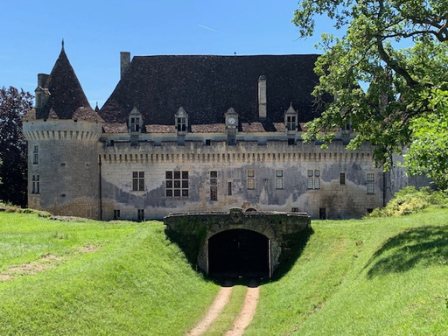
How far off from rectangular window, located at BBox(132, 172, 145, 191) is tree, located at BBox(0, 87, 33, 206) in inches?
476

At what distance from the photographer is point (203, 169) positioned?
36.4 meters

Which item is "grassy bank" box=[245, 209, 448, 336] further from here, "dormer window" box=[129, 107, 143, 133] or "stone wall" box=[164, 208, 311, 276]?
"dormer window" box=[129, 107, 143, 133]

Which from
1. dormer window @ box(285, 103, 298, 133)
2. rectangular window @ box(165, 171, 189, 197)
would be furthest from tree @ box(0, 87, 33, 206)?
dormer window @ box(285, 103, 298, 133)

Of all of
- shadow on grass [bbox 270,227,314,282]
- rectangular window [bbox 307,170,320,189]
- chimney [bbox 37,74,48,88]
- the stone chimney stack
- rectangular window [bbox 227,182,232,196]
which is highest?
chimney [bbox 37,74,48,88]

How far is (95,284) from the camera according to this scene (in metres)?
17.1

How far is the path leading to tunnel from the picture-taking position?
58.2 feet

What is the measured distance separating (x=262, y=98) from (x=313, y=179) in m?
6.88

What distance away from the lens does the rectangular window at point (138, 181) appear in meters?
36.6

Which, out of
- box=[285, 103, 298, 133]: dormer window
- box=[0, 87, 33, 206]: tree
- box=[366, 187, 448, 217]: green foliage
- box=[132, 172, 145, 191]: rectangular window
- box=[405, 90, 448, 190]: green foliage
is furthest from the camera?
box=[0, 87, 33, 206]: tree

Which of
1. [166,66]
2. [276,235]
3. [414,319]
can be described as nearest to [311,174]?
[276,235]

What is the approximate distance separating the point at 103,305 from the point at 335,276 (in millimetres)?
9098

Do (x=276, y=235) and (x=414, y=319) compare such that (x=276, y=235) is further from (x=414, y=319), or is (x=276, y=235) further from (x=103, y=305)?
(x=414, y=319)

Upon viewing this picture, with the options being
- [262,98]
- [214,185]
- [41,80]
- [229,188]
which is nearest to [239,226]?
[229,188]

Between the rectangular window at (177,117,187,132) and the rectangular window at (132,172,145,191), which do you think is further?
the rectangular window at (132,172,145,191)
